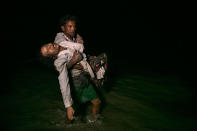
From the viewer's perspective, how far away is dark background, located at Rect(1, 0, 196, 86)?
952cm

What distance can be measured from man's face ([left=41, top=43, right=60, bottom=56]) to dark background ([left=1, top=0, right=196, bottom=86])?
5.37 meters

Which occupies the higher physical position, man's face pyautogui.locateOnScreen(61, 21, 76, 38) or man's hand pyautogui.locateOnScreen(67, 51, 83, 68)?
man's face pyautogui.locateOnScreen(61, 21, 76, 38)

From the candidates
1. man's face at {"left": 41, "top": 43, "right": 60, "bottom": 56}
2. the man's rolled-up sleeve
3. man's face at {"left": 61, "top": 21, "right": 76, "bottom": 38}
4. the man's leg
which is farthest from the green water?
man's face at {"left": 61, "top": 21, "right": 76, "bottom": 38}

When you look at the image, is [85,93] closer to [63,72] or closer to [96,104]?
[96,104]

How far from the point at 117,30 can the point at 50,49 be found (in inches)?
545

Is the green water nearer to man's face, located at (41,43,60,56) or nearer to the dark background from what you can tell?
man's face, located at (41,43,60,56)

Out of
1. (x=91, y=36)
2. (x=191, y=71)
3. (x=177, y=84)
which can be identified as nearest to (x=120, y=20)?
(x=91, y=36)

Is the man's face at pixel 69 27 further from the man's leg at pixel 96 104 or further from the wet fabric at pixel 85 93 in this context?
the man's leg at pixel 96 104

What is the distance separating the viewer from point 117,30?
15.6m

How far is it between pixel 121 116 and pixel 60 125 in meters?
1.19

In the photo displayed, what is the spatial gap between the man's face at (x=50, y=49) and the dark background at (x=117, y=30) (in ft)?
17.6

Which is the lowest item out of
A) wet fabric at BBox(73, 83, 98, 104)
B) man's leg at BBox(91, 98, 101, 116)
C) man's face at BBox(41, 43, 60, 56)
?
man's leg at BBox(91, 98, 101, 116)

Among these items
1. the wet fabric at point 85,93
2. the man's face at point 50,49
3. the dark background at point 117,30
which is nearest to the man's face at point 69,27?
the man's face at point 50,49

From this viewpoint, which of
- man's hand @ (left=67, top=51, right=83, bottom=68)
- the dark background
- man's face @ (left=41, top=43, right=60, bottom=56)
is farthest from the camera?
the dark background
